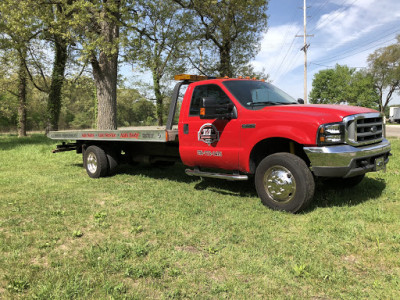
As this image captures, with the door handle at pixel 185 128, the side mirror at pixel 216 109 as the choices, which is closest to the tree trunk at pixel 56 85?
the door handle at pixel 185 128

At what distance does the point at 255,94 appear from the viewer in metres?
5.40

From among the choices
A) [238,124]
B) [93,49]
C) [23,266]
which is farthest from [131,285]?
[93,49]

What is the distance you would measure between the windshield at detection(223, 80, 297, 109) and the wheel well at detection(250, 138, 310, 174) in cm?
63

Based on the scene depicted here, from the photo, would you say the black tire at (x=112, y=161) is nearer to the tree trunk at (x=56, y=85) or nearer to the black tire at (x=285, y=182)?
the black tire at (x=285, y=182)

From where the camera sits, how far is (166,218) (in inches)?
173

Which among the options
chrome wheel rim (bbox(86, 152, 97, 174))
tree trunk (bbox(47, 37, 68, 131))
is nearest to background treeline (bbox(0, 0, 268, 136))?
tree trunk (bbox(47, 37, 68, 131))

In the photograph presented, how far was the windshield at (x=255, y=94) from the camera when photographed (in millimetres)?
5141

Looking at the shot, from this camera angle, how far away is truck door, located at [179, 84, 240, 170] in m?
5.07

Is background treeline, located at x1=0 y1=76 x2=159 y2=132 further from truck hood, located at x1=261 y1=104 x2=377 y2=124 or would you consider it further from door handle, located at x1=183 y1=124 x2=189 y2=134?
truck hood, located at x1=261 y1=104 x2=377 y2=124

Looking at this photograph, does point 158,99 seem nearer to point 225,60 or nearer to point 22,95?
point 225,60

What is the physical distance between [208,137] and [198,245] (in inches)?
87.8

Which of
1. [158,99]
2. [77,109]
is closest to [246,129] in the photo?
[158,99]

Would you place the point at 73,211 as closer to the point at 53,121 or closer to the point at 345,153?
the point at 345,153

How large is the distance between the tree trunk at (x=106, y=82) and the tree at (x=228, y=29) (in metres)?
5.74
